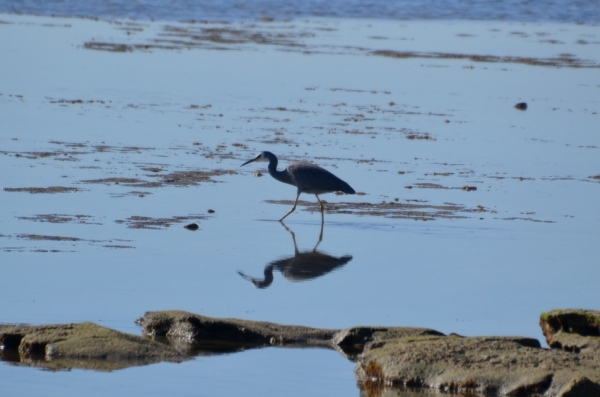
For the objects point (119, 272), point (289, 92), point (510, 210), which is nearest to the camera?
point (119, 272)

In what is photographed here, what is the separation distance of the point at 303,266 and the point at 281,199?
135 inches

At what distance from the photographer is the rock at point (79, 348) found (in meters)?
7.45

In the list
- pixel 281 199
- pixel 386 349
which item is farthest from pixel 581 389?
pixel 281 199

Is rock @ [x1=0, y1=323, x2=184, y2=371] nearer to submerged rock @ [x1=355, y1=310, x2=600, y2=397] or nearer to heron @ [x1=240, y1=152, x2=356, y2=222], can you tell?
submerged rock @ [x1=355, y1=310, x2=600, y2=397]

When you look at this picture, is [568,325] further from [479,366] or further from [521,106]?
[521,106]

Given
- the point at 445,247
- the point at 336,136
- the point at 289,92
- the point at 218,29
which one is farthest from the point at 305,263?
the point at 218,29

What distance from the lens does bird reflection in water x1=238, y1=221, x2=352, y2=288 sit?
32.8 feet

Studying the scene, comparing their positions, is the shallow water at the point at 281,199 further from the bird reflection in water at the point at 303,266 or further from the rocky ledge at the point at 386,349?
the rocky ledge at the point at 386,349

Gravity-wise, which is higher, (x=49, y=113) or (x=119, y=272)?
(x=49, y=113)

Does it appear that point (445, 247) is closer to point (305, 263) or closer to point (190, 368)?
point (305, 263)

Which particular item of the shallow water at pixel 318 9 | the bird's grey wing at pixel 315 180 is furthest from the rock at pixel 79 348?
the shallow water at pixel 318 9

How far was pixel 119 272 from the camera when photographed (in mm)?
9734

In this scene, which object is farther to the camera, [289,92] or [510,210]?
[289,92]

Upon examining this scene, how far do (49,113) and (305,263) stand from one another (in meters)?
9.28
